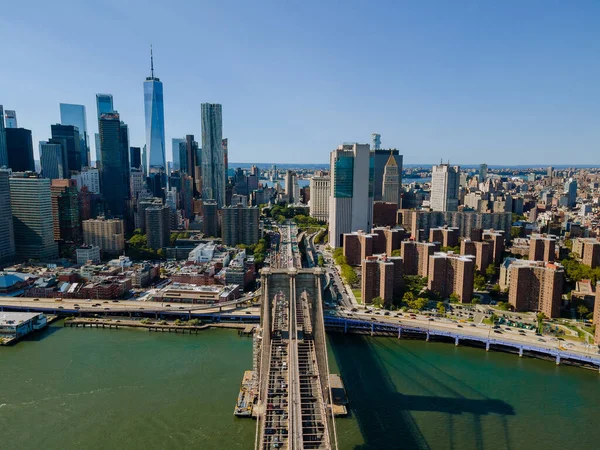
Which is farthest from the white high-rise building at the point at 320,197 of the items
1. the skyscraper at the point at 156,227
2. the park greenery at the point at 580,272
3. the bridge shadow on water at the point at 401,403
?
the bridge shadow on water at the point at 401,403

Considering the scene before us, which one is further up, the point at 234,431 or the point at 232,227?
the point at 232,227

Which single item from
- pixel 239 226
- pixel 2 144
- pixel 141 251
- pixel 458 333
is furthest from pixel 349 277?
pixel 2 144

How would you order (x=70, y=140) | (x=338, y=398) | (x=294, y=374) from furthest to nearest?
(x=70, y=140) < (x=338, y=398) < (x=294, y=374)

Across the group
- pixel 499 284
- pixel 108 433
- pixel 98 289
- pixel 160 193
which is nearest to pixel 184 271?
pixel 98 289

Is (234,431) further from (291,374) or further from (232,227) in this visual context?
(232,227)

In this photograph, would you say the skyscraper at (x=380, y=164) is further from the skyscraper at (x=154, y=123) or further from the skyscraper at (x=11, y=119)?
the skyscraper at (x=11, y=119)

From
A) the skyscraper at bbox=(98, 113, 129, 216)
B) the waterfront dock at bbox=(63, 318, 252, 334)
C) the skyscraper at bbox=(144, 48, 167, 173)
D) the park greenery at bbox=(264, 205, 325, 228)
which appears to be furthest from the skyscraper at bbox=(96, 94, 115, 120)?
the waterfront dock at bbox=(63, 318, 252, 334)

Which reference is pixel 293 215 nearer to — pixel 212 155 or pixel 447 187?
pixel 212 155
